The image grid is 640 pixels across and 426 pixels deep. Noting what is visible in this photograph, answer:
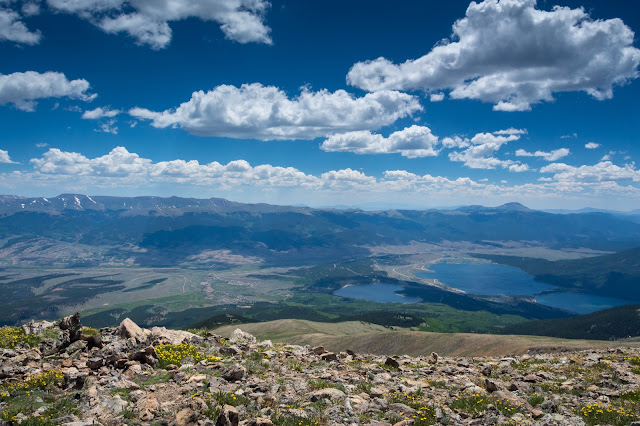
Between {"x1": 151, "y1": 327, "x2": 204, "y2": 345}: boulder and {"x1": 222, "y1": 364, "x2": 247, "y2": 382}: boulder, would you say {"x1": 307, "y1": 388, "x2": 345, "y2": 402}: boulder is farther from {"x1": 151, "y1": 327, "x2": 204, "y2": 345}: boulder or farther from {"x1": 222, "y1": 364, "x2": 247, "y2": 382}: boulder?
{"x1": 151, "y1": 327, "x2": 204, "y2": 345}: boulder

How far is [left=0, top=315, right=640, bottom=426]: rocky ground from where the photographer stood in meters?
13.9

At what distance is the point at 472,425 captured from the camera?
13953 millimetres

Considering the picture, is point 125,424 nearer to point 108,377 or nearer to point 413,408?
point 108,377

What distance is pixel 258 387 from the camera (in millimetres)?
16828

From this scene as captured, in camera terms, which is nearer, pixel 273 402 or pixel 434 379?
pixel 273 402

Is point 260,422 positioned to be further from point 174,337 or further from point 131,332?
point 131,332

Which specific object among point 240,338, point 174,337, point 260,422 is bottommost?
point 240,338

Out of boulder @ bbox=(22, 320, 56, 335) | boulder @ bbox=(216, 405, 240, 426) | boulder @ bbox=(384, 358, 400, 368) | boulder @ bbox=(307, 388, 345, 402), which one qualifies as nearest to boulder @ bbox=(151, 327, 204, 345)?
boulder @ bbox=(22, 320, 56, 335)

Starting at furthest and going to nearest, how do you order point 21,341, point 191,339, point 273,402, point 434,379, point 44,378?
point 191,339, point 21,341, point 434,379, point 44,378, point 273,402

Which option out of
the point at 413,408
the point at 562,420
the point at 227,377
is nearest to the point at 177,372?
the point at 227,377

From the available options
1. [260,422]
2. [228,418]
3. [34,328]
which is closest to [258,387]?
[228,418]

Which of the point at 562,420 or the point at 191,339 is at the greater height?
the point at 562,420

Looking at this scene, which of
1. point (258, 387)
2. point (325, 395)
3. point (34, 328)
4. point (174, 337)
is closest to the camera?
point (325, 395)

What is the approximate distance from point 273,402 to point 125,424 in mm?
5698
